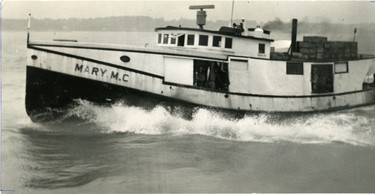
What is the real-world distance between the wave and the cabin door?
1221 millimetres

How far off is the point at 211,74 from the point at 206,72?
0.36 feet

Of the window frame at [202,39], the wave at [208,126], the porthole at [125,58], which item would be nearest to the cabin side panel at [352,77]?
the wave at [208,126]

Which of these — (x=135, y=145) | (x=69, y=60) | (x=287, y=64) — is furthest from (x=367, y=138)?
(x=69, y=60)

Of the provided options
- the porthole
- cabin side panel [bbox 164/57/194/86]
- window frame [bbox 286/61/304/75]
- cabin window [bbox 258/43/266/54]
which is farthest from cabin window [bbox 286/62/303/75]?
the porthole

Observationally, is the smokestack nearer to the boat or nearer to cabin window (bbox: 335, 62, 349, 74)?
the boat

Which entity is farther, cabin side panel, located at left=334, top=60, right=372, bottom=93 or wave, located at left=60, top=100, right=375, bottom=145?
cabin side panel, located at left=334, top=60, right=372, bottom=93

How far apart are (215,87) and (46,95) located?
3.24m

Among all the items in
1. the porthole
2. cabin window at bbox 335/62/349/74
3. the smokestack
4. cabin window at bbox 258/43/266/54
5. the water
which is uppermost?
the smokestack

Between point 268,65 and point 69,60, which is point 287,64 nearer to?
point 268,65

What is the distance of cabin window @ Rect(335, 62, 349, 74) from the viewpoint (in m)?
9.37

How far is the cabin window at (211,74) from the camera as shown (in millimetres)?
8328

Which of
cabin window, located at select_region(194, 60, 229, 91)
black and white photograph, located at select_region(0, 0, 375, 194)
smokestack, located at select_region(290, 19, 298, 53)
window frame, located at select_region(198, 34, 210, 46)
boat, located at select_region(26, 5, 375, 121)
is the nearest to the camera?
black and white photograph, located at select_region(0, 0, 375, 194)

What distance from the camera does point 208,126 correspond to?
781 cm

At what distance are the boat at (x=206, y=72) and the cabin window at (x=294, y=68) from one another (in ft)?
0.07
